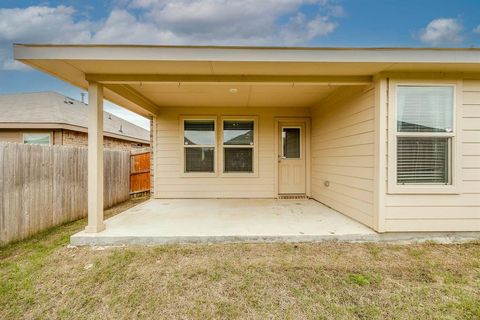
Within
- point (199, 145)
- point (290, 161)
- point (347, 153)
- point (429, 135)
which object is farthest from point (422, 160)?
point (199, 145)

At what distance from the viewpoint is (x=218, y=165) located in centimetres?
599

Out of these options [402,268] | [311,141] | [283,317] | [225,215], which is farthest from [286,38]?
[283,317]

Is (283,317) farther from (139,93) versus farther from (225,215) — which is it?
(139,93)

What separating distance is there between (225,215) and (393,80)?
3312 mm

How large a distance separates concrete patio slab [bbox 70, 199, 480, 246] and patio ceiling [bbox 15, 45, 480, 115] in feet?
6.98

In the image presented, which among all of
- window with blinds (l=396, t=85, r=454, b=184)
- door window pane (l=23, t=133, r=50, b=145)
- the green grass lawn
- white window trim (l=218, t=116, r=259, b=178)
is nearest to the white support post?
the green grass lawn

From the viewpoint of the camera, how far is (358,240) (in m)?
3.20

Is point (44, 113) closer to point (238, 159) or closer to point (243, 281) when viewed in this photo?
point (238, 159)

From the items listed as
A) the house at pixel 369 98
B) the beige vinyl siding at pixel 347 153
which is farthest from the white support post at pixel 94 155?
the beige vinyl siding at pixel 347 153

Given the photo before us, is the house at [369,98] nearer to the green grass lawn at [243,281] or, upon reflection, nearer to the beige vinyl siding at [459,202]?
the beige vinyl siding at [459,202]

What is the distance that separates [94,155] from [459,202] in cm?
507

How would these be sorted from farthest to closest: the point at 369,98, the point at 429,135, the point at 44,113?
the point at 44,113 < the point at 369,98 < the point at 429,135

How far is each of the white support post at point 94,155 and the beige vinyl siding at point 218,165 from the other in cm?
263

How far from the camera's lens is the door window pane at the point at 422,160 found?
10.7ft
